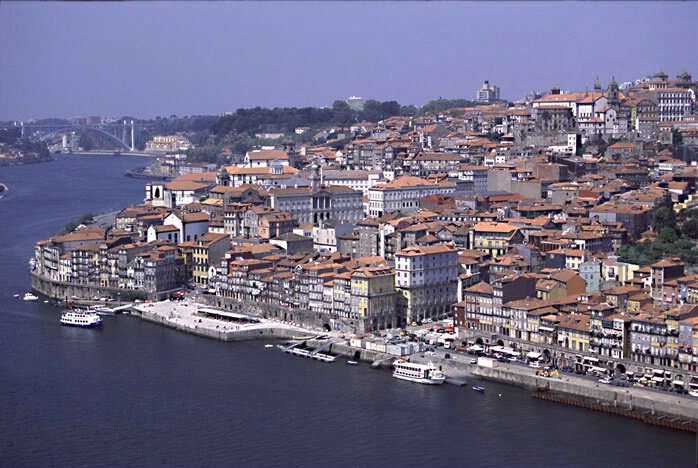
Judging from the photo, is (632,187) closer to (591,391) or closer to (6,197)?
(591,391)

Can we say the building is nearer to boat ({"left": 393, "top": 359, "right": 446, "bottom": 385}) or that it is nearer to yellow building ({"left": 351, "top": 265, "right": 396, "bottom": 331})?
yellow building ({"left": 351, "top": 265, "right": 396, "bottom": 331})

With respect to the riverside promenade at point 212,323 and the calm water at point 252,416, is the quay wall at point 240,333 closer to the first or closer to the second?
the riverside promenade at point 212,323

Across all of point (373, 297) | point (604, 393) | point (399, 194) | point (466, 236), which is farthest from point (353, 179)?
point (604, 393)

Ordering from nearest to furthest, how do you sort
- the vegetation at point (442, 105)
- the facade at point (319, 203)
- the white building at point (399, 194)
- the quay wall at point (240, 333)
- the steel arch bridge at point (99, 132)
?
the quay wall at point (240, 333), the facade at point (319, 203), the white building at point (399, 194), the vegetation at point (442, 105), the steel arch bridge at point (99, 132)

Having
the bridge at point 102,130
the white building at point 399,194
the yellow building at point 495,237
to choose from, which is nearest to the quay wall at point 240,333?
the yellow building at point 495,237

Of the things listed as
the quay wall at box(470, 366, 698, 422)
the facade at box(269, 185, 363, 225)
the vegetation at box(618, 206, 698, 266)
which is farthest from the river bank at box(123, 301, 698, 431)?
the facade at box(269, 185, 363, 225)
